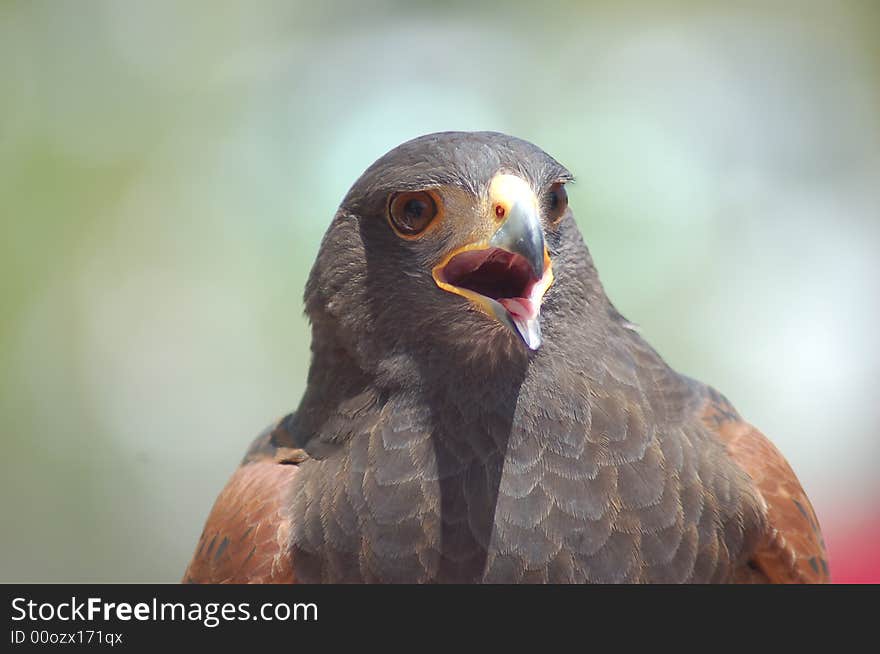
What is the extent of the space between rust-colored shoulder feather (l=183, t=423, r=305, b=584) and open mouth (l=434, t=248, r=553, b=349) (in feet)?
2.71

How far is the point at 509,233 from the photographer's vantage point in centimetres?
272

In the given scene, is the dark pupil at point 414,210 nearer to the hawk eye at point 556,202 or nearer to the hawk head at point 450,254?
the hawk head at point 450,254

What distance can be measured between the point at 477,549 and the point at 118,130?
7634mm

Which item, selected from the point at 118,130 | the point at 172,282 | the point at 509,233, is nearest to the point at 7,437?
the point at 172,282

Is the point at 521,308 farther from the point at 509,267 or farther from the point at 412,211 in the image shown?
the point at 412,211

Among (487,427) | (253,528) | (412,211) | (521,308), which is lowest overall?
(253,528)

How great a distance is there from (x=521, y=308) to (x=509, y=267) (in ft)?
0.86

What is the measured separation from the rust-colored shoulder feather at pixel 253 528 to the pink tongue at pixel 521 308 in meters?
0.96

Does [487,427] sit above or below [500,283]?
below

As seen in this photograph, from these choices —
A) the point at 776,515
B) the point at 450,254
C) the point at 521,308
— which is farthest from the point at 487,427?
the point at 776,515

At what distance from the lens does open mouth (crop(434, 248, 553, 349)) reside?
8.80 feet

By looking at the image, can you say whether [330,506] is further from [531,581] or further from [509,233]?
[509,233]

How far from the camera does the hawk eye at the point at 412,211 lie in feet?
9.74

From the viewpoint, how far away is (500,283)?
2953 millimetres
